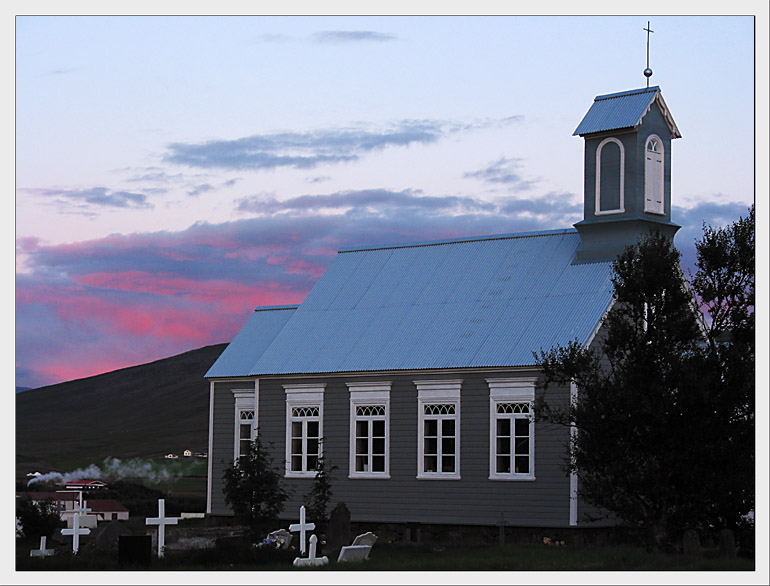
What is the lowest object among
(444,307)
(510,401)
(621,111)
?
(510,401)

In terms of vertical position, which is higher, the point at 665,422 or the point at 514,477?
the point at 665,422

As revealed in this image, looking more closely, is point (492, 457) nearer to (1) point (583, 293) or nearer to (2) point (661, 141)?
(1) point (583, 293)

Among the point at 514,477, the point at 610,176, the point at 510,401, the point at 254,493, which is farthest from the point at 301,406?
the point at 610,176

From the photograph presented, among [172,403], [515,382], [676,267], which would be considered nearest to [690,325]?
[676,267]

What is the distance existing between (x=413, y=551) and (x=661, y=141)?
1491 centimetres

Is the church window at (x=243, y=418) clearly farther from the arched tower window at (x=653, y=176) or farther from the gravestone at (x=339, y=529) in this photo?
the arched tower window at (x=653, y=176)

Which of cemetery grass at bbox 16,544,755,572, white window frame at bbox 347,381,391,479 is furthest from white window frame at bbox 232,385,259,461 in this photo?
cemetery grass at bbox 16,544,755,572

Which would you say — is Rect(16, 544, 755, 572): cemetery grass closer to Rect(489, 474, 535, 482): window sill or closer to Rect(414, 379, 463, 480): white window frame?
Rect(489, 474, 535, 482): window sill

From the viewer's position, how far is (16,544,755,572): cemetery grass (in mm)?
28141

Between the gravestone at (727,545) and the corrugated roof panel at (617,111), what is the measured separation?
14268 mm

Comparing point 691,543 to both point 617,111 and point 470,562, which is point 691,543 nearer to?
point 470,562

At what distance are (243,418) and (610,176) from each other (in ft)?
46.1

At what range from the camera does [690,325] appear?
30953 millimetres

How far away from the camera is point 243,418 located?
4419cm
